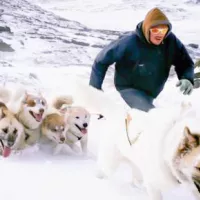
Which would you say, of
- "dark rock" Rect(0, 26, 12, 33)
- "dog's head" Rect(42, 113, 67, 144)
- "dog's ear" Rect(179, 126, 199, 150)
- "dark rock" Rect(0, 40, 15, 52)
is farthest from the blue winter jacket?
"dark rock" Rect(0, 26, 12, 33)

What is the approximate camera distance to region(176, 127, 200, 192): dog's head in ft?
3.74

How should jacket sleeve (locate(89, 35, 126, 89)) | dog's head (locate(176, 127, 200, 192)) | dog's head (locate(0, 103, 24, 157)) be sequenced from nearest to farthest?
dog's head (locate(176, 127, 200, 192)), jacket sleeve (locate(89, 35, 126, 89)), dog's head (locate(0, 103, 24, 157))

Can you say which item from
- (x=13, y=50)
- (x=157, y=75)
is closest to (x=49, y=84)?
(x=13, y=50)

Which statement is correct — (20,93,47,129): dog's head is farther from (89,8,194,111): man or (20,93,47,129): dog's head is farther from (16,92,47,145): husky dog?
(89,8,194,111): man

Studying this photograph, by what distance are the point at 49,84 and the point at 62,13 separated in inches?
36.9

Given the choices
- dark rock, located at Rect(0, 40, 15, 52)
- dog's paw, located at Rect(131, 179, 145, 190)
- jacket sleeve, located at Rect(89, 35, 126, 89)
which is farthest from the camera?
dark rock, located at Rect(0, 40, 15, 52)

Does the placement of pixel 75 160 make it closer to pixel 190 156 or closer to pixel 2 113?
pixel 2 113

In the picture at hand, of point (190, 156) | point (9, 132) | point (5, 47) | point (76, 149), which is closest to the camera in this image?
point (190, 156)

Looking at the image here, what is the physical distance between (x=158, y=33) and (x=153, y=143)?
66 cm

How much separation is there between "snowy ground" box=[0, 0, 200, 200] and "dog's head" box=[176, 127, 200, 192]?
0.54 meters

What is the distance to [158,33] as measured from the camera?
1.87 metres

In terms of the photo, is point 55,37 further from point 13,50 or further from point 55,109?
point 55,109

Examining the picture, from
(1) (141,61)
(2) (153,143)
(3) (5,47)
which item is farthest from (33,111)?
(3) (5,47)

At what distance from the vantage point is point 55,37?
12.5ft
